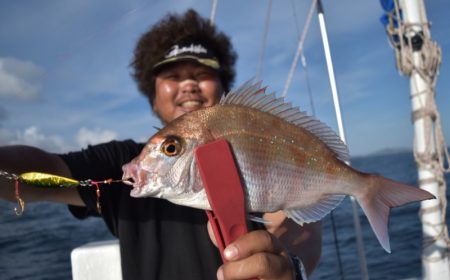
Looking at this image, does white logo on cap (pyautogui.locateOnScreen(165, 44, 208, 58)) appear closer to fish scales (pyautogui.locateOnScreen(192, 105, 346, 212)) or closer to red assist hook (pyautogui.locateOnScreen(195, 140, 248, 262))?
fish scales (pyautogui.locateOnScreen(192, 105, 346, 212))

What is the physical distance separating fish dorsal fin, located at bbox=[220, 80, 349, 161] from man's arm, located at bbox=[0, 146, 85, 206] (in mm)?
1030

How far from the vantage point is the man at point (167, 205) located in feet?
4.34

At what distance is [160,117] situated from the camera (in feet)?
9.84

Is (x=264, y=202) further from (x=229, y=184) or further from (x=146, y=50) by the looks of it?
(x=146, y=50)

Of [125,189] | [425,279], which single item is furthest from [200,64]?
[425,279]

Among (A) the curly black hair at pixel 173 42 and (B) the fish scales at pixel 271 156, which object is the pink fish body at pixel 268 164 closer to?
(B) the fish scales at pixel 271 156

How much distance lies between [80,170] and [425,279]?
330 centimetres

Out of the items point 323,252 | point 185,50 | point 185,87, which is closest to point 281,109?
point 185,87

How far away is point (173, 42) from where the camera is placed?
2.96 metres

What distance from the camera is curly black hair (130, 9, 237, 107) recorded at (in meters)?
2.97

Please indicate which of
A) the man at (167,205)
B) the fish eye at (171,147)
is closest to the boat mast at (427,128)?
the man at (167,205)

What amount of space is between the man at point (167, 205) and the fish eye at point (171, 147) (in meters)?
0.35

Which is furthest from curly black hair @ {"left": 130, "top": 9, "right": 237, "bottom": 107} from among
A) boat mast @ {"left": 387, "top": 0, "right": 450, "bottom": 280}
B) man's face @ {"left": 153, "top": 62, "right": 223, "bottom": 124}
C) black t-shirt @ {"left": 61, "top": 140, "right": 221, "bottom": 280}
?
boat mast @ {"left": 387, "top": 0, "right": 450, "bottom": 280}

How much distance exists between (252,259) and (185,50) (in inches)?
77.3
